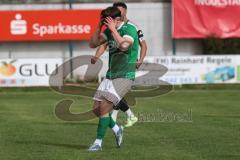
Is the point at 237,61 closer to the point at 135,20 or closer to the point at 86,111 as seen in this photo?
the point at 135,20

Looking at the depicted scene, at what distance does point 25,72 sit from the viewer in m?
29.7

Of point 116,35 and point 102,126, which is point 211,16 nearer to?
point 102,126

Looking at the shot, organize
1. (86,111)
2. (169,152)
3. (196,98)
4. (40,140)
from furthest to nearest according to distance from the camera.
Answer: (196,98) < (86,111) < (40,140) < (169,152)

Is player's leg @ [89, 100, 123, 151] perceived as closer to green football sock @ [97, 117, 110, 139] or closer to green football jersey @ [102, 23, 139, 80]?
green football sock @ [97, 117, 110, 139]

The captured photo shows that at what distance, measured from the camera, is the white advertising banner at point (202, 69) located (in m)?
29.9

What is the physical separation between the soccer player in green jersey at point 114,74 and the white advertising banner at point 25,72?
1825cm

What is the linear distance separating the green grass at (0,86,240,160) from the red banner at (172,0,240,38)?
44.8 feet

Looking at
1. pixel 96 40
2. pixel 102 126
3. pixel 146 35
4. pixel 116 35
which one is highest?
pixel 116 35

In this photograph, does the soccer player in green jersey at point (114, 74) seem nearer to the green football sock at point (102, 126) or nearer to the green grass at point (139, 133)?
the green football sock at point (102, 126)

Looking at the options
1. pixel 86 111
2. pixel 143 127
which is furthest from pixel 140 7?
pixel 143 127

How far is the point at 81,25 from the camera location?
36.9 meters

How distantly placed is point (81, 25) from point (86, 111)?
712 inches

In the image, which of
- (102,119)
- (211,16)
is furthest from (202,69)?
(102,119)

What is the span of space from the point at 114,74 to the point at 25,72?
→ 1859 cm
